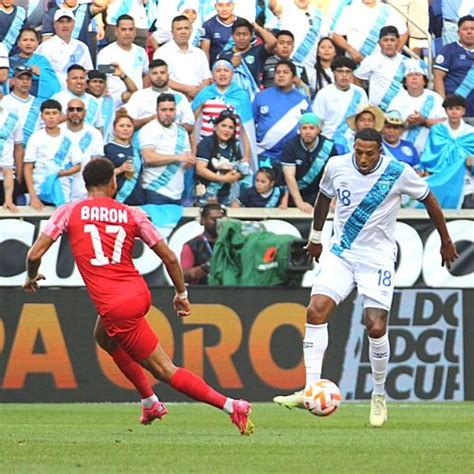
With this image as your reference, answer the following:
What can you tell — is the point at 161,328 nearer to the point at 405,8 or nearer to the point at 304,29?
the point at 304,29

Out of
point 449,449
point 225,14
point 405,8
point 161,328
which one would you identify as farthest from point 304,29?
point 449,449

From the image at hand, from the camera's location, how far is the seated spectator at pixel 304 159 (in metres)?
18.5

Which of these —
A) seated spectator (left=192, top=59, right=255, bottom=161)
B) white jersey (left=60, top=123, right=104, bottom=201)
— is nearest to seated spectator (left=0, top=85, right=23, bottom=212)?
white jersey (left=60, top=123, right=104, bottom=201)

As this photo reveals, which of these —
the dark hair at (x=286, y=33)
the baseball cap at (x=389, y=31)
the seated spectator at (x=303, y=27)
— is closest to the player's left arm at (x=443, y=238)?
the dark hair at (x=286, y=33)

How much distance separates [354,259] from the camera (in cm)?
1223

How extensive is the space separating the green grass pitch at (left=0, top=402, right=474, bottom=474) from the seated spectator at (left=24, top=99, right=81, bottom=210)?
13.0 feet

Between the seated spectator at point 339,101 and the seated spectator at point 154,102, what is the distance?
1742 millimetres

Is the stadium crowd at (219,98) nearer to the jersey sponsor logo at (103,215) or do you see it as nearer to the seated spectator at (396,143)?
the seated spectator at (396,143)

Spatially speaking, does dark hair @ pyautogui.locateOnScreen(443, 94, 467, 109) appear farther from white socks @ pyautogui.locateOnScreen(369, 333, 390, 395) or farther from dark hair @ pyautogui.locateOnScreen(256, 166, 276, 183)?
white socks @ pyautogui.locateOnScreen(369, 333, 390, 395)

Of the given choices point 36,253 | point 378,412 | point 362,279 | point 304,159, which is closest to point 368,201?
point 362,279

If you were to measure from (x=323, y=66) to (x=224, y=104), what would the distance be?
6.97 ft

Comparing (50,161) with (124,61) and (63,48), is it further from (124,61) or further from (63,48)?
(124,61)

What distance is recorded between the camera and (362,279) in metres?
12.2

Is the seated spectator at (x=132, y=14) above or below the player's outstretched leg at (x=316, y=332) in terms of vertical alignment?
above
